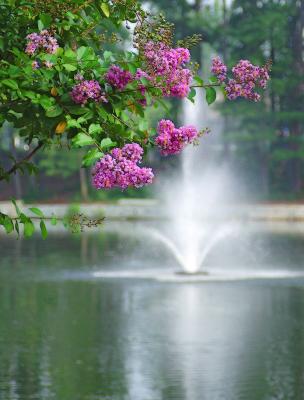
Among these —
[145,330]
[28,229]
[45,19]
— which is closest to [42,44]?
[45,19]

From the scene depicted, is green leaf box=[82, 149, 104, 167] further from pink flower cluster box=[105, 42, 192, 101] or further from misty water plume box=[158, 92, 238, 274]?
misty water plume box=[158, 92, 238, 274]

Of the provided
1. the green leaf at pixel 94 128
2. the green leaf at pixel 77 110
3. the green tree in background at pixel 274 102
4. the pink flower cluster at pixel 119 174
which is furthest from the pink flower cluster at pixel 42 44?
the green tree in background at pixel 274 102

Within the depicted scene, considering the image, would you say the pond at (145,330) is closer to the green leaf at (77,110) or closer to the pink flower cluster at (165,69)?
the pink flower cluster at (165,69)

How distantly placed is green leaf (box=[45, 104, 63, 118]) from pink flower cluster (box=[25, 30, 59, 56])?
1.05ft

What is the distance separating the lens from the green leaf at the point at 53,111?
22.5ft

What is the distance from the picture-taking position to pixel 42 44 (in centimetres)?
698

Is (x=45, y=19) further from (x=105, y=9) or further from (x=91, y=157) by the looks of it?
(x=91, y=157)

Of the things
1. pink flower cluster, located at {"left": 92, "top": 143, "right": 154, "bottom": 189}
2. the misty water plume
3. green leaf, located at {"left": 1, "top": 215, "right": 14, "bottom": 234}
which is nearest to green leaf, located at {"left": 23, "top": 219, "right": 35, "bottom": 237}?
green leaf, located at {"left": 1, "top": 215, "right": 14, "bottom": 234}

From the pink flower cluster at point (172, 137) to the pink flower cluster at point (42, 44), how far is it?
31.0 inches

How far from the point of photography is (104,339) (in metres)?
21.1

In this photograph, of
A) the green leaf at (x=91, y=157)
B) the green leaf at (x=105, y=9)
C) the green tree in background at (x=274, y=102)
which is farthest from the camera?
the green tree in background at (x=274, y=102)

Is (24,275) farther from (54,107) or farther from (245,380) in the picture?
(54,107)

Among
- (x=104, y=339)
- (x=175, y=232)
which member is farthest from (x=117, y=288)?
(x=175, y=232)

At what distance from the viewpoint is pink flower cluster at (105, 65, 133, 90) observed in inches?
283
